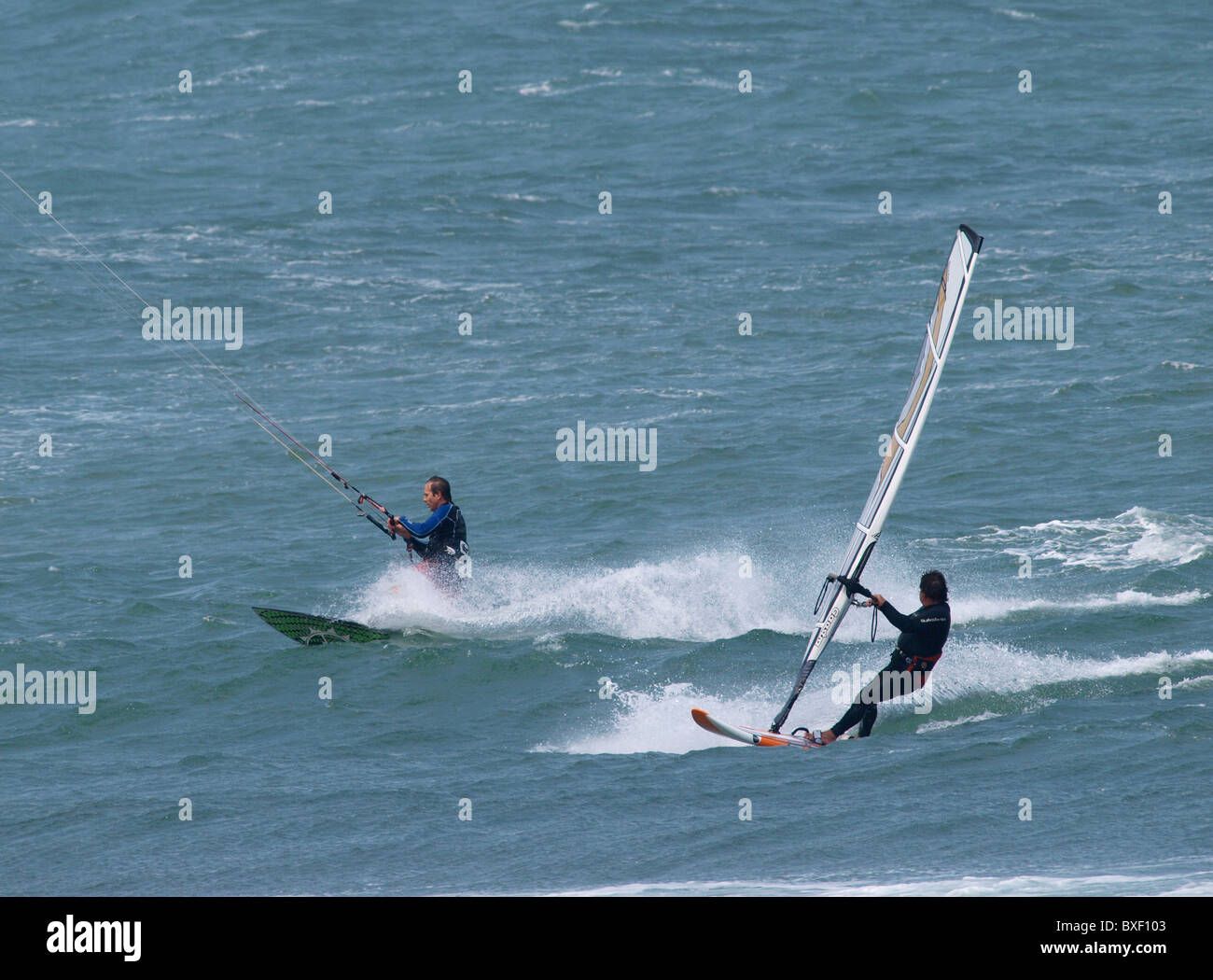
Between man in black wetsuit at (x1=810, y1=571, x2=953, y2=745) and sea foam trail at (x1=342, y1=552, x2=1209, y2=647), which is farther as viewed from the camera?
sea foam trail at (x1=342, y1=552, x2=1209, y2=647)

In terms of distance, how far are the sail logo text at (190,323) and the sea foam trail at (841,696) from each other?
1766cm

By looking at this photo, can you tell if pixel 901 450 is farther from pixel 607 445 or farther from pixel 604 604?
pixel 607 445

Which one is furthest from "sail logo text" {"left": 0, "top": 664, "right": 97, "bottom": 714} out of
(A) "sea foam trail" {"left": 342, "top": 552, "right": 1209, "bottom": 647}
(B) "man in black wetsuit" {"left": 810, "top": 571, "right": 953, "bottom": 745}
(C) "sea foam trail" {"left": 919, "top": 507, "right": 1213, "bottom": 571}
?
(C) "sea foam trail" {"left": 919, "top": 507, "right": 1213, "bottom": 571}

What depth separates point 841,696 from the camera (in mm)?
14500

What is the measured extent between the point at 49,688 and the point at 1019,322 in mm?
19488

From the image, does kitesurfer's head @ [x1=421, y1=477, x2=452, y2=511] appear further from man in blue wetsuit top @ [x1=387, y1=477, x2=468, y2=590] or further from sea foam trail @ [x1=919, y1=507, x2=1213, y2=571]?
sea foam trail @ [x1=919, y1=507, x2=1213, y2=571]

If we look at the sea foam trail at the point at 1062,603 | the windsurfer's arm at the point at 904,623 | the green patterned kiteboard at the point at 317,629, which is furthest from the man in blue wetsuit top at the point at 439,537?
the sea foam trail at the point at 1062,603

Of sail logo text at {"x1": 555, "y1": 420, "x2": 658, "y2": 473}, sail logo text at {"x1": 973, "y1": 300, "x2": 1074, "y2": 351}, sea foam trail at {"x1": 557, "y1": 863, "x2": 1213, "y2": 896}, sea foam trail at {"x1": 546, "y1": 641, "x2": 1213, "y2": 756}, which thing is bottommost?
sea foam trail at {"x1": 557, "y1": 863, "x2": 1213, "y2": 896}

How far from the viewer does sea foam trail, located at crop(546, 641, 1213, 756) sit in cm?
1392

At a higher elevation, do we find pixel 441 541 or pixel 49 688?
pixel 441 541

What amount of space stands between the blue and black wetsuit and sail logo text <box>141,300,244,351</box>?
14.7 metres

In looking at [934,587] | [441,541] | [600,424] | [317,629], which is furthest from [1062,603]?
[600,424]

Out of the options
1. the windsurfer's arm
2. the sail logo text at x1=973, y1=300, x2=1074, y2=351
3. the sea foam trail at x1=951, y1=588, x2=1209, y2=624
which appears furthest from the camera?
the sail logo text at x1=973, y1=300, x2=1074, y2=351

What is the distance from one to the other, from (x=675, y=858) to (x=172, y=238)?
26991 mm
